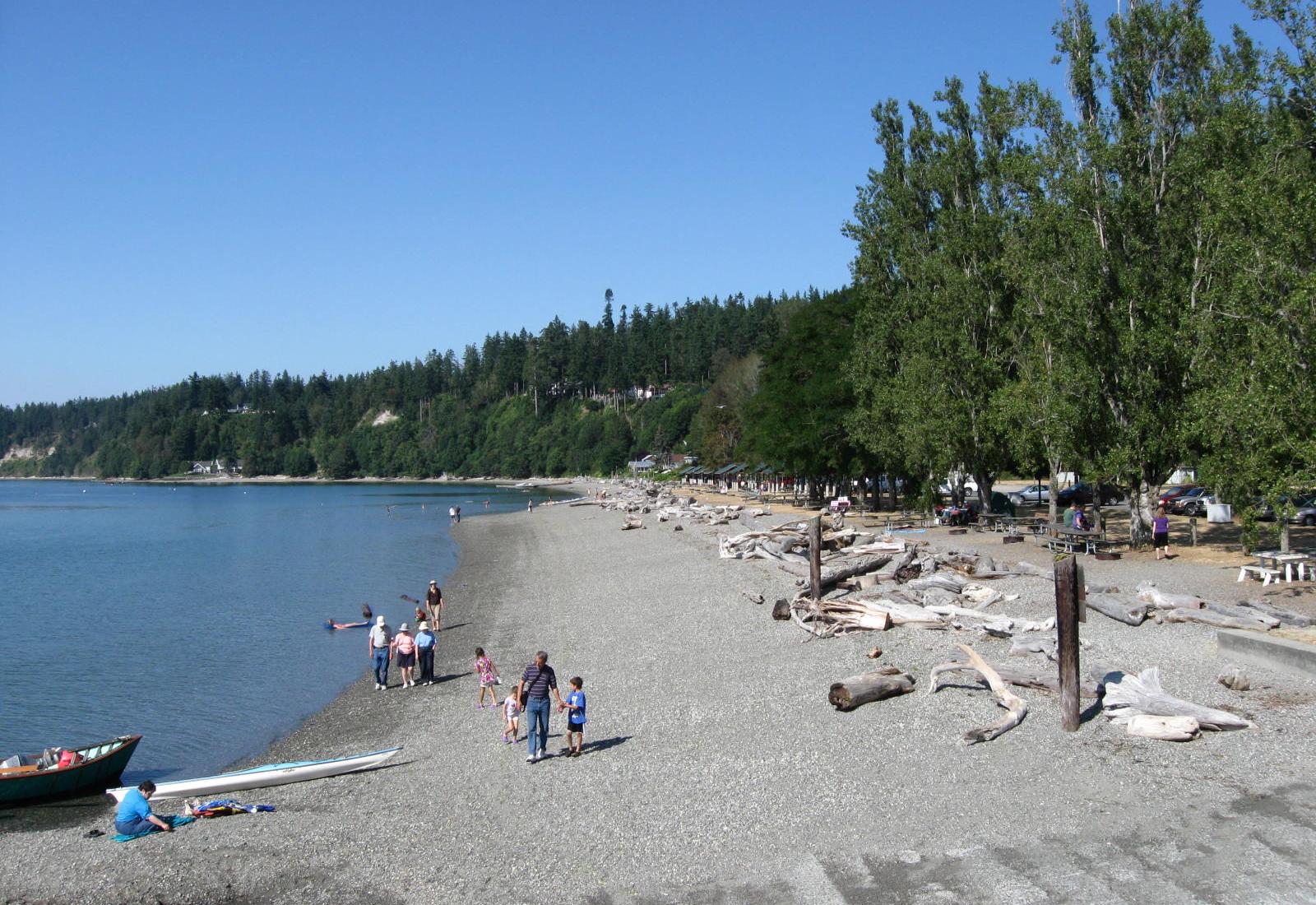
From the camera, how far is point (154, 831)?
13.0 meters

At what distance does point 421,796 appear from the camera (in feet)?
44.1

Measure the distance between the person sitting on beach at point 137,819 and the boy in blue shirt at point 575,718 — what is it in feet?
18.2

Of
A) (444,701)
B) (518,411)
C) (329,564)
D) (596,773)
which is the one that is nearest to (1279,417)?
(596,773)

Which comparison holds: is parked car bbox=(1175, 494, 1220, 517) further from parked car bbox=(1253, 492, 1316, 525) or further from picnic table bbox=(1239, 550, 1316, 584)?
picnic table bbox=(1239, 550, 1316, 584)

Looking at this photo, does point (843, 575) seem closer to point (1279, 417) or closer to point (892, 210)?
point (1279, 417)

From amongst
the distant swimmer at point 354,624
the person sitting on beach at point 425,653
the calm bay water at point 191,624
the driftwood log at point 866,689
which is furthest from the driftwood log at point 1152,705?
the distant swimmer at point 354,624

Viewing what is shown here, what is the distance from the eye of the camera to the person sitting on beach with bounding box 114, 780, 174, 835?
1284 cm

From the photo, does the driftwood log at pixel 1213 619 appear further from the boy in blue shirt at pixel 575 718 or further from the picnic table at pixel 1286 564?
the boy in blue shirt at pixel 575 718

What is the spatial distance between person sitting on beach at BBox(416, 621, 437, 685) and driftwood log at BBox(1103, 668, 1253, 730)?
1429cm

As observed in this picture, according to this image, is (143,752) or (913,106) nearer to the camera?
(143,752)

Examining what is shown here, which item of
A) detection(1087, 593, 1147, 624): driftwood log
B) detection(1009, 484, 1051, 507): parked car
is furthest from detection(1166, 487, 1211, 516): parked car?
detection(1087, 593, 1147, 624): driftwood log

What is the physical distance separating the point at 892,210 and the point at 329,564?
3447 centimetres

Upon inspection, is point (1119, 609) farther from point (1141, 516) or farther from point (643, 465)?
point (643, 465)

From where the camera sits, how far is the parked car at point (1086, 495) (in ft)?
153
